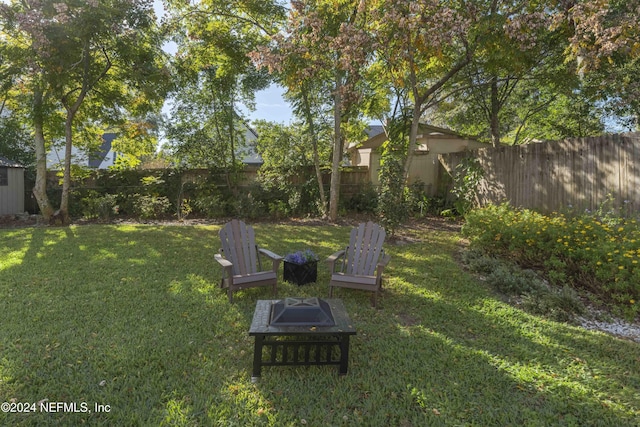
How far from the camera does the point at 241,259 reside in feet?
14.0

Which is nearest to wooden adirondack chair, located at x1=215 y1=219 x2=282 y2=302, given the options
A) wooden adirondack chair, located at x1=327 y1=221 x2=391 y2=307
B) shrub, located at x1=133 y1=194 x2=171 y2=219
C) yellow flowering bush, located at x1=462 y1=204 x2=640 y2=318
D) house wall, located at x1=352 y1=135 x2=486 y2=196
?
wooden adirondack chair, located at x1=327 y1=221 x2=391 y2=307

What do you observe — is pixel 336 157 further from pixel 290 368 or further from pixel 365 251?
pixel 290 368

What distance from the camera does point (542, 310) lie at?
3637 millimetres

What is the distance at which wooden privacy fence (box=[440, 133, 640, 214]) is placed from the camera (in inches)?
206

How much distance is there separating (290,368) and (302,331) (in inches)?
14.1

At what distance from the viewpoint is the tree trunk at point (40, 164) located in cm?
830

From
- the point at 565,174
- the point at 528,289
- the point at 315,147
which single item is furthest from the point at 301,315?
the point at 315,147

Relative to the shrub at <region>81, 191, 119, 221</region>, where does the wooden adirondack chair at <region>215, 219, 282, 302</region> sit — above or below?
below

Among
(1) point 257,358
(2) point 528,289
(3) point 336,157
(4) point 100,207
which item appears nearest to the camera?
(1) point 257,358

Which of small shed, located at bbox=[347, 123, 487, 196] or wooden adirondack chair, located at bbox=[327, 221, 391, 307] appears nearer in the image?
wooden adirondack chair, located at bbox=[327, 221, 391, 307]

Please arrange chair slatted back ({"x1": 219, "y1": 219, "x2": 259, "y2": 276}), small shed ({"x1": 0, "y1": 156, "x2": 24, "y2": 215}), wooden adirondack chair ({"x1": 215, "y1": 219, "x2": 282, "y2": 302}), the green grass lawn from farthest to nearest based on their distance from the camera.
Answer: small shed ({"x1": 0, "y1": 156, "x2": 24, "y2": 215}), chair slatted back ({"x1": 219, "y1": 219, "x2": 259, "y2": 276}), wooden adirondack chair ({"x1": 215, "y1": 219, "x2": 282, "y2": 302}), the green grass lawn

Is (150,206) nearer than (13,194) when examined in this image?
Yes

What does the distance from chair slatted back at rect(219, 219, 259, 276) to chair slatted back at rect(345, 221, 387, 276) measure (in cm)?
120

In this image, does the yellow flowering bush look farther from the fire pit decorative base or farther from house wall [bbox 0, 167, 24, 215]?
house wall [bbox 0, 167, 24, 215]
